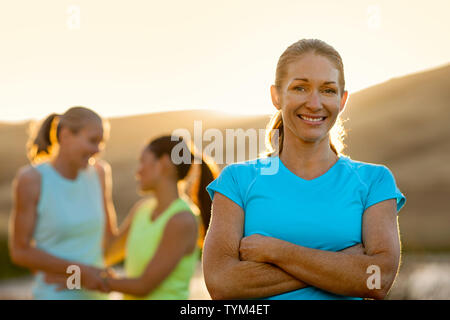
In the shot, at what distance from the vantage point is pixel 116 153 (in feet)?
96.4

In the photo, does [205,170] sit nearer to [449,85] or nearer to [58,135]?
[58,135]

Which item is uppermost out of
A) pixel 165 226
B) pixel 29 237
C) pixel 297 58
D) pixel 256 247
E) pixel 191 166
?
pixel 297 58

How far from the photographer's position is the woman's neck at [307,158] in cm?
256

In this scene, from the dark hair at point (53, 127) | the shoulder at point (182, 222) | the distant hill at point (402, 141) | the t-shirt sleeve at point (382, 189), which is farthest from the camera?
the distant hill at point (402, 141)

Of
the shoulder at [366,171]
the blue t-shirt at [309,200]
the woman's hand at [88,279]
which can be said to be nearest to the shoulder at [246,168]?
the blue t-shirt at [309,200]

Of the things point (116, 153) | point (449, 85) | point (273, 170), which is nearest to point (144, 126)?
point (116, 153)

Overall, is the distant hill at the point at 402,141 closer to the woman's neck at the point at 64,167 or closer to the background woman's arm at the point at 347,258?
the woman's neck at the point at 64,167

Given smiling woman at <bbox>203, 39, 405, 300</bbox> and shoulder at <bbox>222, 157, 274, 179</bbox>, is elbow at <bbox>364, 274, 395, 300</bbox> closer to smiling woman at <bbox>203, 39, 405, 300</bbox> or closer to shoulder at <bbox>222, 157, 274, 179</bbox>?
smiling woman at <bbox>203, 39, 405, 300</bbox>

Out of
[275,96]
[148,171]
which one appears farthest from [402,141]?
[275,96]

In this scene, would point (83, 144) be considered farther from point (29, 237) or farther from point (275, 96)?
point (275, 96)

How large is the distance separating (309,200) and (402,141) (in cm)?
2449

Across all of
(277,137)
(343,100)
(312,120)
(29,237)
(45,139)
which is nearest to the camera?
(312,120)

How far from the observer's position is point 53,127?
4723 millimetres

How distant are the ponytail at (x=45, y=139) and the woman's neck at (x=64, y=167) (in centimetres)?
15
